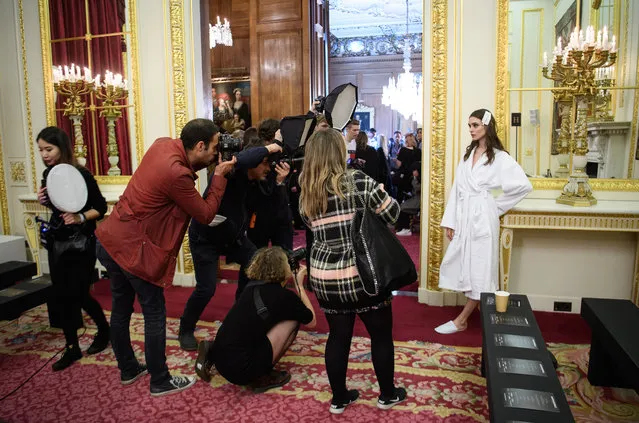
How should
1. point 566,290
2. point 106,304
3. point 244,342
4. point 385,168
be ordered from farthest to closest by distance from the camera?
1. point 385,168
2. point 106,304
3. point 566,290
4. point 244,342

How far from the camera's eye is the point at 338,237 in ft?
6.95

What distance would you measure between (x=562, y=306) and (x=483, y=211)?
1.25 m

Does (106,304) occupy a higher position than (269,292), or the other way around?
(269,292)

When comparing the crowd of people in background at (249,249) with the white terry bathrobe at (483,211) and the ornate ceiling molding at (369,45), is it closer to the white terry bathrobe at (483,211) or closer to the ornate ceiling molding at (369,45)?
the white terry bathrobe at (483,211)

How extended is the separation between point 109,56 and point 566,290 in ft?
15.4

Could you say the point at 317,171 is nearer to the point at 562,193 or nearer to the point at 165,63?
the point at 562,193

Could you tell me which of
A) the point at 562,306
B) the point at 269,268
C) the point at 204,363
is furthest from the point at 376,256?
the point at 562,306

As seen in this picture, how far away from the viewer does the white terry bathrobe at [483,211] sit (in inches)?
123

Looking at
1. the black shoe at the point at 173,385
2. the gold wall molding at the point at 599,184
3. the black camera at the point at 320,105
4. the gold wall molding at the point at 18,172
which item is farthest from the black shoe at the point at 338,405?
the gold wall molding at the point at 18,172

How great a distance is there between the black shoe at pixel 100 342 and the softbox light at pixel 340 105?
6.46 ft

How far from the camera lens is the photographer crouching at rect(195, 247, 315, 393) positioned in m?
2.42

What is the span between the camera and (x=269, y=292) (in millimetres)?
2434

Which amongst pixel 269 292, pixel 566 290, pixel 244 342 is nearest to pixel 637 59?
pixel 566 290

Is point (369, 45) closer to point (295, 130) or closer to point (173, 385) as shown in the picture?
point (295, 130)
